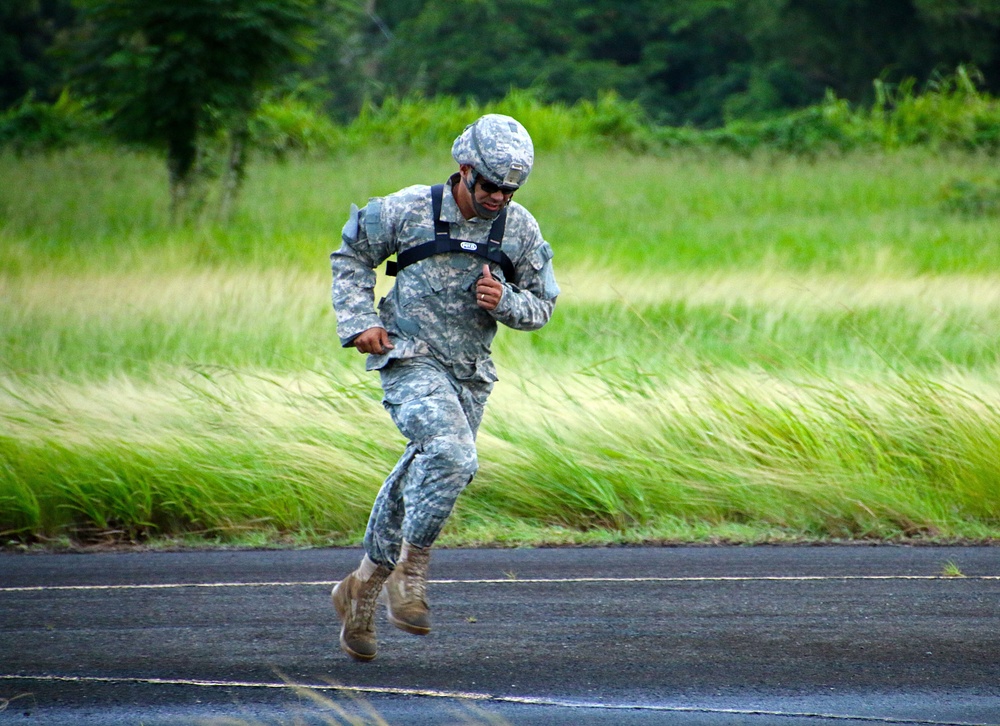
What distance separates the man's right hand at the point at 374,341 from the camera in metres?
4.55

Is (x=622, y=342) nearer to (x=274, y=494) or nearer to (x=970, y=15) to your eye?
(x=274, y=494)

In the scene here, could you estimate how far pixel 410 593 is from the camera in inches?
177

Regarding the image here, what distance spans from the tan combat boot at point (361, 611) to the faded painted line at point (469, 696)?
211 mm

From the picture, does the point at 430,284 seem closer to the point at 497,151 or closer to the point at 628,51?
the point at 497,151

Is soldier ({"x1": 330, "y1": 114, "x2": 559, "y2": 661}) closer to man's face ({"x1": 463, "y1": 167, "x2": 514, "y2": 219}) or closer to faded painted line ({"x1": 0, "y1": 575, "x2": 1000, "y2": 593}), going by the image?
man's face ({"x1": 463, "y1": 167, "x2": 514, "y2": 219})

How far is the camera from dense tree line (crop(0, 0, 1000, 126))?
39000 millimetres

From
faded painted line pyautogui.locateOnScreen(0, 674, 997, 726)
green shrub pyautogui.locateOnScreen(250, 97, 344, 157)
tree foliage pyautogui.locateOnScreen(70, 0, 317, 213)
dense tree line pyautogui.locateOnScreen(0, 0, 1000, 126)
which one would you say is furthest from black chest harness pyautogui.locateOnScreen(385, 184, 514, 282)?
dense tree line pyautogui.locateOnScreen(0, 0, 1000, 126)

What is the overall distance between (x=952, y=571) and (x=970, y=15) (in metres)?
33.7

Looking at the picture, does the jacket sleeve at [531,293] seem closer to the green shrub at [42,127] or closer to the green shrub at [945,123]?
the green shrub at [945,123]

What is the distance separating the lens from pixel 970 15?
3588 centimetres

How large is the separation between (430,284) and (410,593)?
1134 mm

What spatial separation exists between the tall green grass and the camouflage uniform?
2.74 m

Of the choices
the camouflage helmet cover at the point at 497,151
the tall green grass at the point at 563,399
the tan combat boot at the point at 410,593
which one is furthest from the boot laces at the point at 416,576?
the tall green grass at the point at 563,399

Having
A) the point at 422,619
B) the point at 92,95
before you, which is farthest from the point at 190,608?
the point at 92,95
